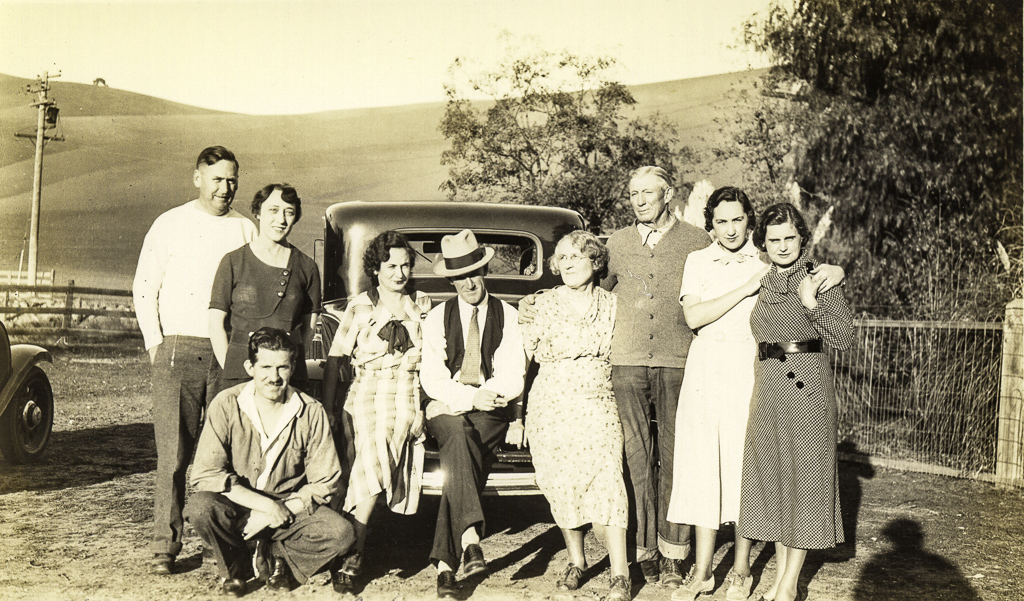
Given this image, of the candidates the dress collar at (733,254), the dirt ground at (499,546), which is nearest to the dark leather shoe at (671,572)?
the dirt ground at (499,546)

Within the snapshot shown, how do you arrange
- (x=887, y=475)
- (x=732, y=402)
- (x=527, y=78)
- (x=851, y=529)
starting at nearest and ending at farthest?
1. (x=732, y=402)
2. (x=851, y=529)
3. (x=887, y=475)
4. (x=527, y=78)

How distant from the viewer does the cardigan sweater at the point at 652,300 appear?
4238 mm

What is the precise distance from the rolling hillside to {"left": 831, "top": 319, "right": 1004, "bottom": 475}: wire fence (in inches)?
191

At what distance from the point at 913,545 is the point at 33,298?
36.1 feet

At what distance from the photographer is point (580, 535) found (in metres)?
4.10

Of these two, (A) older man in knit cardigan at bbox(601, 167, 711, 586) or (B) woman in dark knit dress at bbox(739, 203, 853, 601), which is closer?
(B) woman in dark knit dress at bbox(739, 203, 853, 601)

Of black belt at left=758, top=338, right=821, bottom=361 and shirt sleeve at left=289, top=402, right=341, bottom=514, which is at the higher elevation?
black belt at left=758, top=338, right=821, bottom=361

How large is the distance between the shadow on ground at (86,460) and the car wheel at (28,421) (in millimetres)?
122

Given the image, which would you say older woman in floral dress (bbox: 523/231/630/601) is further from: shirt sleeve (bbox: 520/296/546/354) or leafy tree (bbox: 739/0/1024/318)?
leafy tree (bbox: 739/0/1024/318)

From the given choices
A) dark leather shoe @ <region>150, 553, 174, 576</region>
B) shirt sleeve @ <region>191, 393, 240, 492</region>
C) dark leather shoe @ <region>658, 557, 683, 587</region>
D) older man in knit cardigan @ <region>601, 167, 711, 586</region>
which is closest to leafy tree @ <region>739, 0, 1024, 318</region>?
older man in knit cardigan @ <region>601, 167, 711, 586</region>

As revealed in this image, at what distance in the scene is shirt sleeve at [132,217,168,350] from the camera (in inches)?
169

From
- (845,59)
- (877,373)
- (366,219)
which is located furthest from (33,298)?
(845,59)

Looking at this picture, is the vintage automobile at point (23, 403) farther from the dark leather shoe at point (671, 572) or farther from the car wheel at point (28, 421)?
the dark leather shoe at point (671, 572)

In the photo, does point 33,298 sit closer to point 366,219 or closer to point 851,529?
point 366,219
